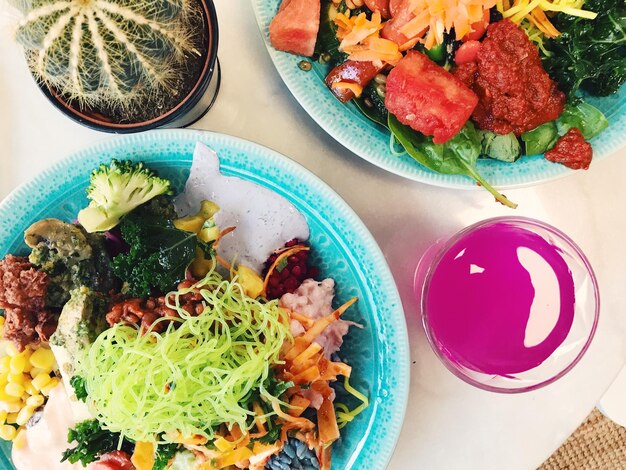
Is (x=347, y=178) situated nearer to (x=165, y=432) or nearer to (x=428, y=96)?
(x=428, y=96)

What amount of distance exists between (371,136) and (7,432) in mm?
1100

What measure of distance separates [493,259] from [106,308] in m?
0.89

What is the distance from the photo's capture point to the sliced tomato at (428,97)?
127 centimetres

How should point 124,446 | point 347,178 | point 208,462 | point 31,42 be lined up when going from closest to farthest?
point 31,42
point 208,462
point 124,446
point 347,178

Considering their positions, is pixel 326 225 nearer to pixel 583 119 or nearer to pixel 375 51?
pixel 375 51

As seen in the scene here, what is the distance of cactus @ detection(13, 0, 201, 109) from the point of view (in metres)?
0.96

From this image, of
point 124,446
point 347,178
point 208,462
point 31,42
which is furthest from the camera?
point 347,178

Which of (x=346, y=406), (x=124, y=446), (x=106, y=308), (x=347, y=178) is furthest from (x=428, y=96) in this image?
(x=124, y=446)

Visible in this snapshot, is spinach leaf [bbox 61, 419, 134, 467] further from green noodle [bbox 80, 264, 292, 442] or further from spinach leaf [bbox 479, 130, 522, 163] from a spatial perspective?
spinach leaf [bbox 479, 130, 522, 163]

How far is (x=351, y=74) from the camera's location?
4.34 ft

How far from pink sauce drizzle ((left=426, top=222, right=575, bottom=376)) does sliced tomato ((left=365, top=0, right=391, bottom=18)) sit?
21.2 inches

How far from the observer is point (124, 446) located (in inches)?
53.3

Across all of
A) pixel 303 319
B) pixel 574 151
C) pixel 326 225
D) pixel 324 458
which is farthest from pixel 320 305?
pixel 574 151

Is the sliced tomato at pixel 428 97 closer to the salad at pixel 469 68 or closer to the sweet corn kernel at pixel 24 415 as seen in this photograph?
the salad at pixel 469 68
